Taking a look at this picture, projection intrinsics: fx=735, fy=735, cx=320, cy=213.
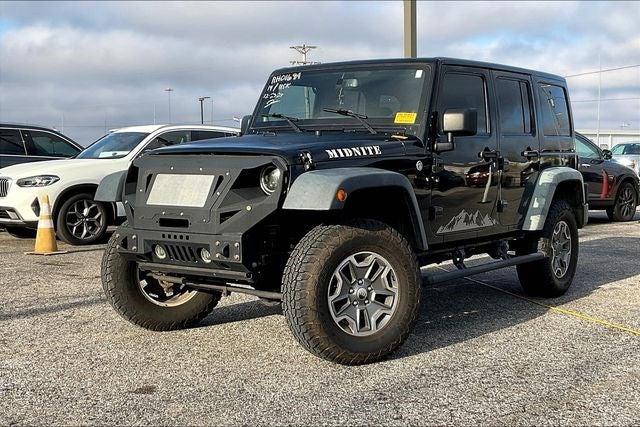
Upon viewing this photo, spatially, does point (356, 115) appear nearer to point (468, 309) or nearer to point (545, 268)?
point (468, 309)

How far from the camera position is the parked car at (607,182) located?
43.4ft

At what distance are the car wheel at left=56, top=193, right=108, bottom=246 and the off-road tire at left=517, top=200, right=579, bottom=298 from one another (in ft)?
20.1

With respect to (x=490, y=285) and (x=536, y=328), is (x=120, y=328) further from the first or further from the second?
(x=490, y=285)

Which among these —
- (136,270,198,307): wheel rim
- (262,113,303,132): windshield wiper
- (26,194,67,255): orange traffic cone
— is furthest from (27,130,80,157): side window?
(136,270,198,307): wheel rim

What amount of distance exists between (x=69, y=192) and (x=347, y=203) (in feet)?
21.6

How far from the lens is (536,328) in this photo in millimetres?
5480

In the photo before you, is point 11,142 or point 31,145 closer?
point 11,142

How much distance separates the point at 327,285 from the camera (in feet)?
14.1

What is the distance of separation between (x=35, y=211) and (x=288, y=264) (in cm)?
678

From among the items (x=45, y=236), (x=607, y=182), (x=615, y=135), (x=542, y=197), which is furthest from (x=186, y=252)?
(x=615, y=135)

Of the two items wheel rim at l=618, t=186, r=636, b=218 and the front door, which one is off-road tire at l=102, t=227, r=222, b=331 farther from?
wheel rim at l=618, t=186, r=636, b=218

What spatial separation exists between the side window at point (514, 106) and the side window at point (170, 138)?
5.68 m

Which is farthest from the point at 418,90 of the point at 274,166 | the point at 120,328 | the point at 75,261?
the point at 75,261

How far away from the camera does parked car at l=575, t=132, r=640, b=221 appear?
43.4 ft
